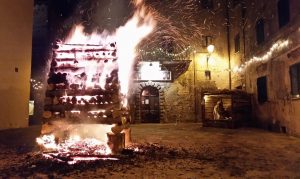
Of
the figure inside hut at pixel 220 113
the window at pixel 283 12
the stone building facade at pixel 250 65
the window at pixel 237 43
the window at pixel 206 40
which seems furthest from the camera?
the window at pixel 206 40

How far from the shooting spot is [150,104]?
72.3 ft

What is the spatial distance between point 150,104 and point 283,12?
1217cm

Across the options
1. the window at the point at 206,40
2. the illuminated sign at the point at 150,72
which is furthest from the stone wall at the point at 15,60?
the window at the point at 206,40

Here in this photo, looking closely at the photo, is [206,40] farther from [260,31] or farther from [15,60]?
[15,60]

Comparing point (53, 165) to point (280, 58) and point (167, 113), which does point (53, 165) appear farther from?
point (167, 113)

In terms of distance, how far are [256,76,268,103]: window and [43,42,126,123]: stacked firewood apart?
34.9 feet

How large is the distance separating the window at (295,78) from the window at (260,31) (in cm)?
404

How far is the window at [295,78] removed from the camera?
38.8 feet

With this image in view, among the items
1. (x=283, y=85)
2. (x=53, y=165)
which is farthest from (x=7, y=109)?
(x=283, y=85)

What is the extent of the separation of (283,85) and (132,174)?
10.3 meters

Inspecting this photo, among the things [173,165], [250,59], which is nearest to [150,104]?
[250,59]

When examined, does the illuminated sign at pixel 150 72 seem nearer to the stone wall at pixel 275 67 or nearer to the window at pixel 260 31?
the stone wall at pixel 275 67

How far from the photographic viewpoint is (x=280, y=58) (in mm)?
13180

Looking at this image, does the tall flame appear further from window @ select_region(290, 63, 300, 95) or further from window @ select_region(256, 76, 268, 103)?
window @ select_region(290, 63, 300, 95)
